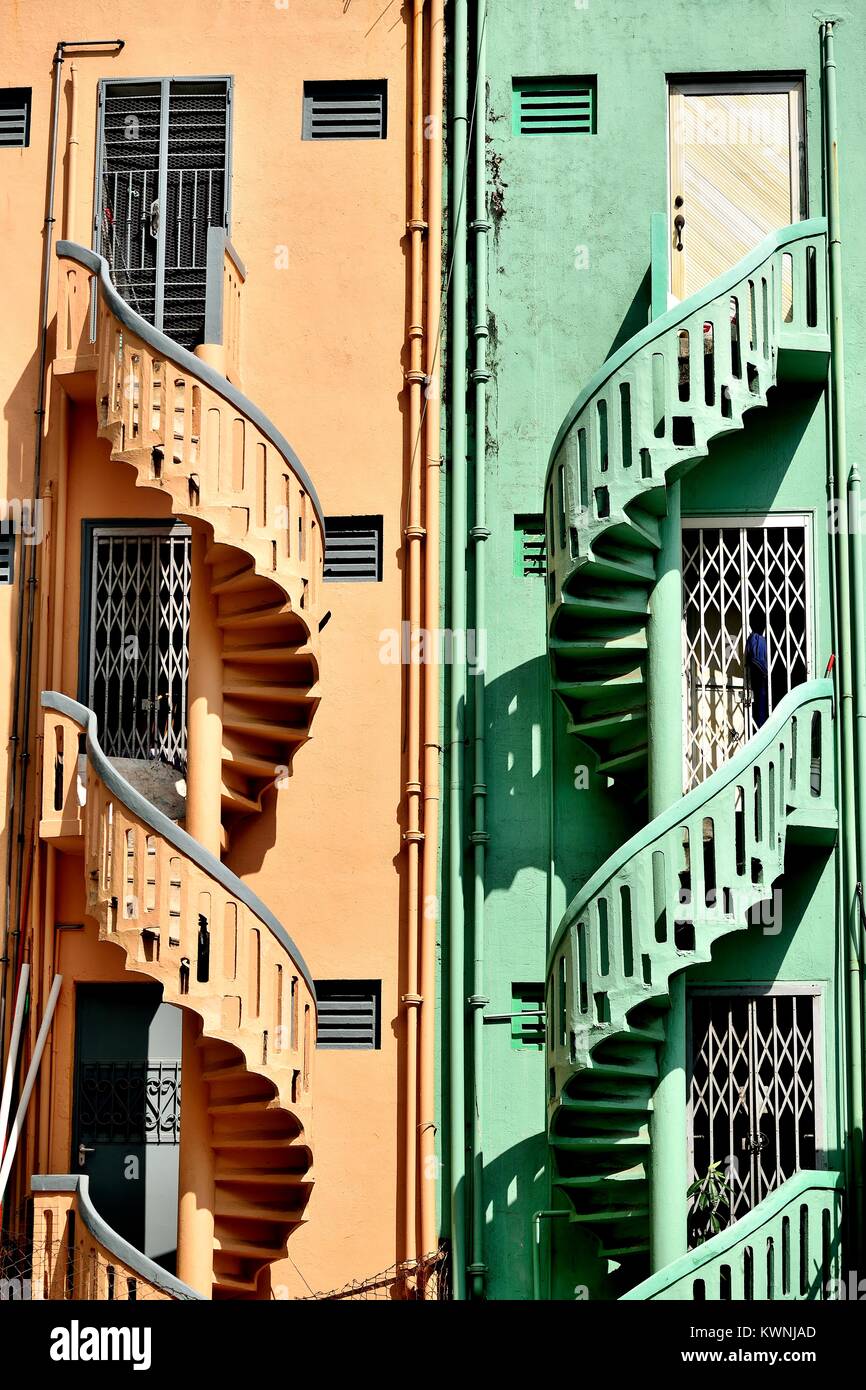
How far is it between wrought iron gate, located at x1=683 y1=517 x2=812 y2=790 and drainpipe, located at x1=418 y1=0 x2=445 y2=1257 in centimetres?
159

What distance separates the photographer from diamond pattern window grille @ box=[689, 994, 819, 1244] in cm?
1588

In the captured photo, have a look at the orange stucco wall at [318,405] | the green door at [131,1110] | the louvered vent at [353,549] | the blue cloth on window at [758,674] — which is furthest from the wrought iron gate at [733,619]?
the green door at [131,1110]

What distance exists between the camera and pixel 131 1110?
1619 centimetres

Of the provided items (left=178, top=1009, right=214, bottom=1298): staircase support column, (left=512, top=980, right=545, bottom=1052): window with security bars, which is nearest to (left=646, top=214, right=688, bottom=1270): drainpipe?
(left=512, top=980, right=545, bottom=1052): window with security bars

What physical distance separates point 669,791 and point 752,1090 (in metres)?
1.88

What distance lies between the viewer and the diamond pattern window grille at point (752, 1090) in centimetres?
1588

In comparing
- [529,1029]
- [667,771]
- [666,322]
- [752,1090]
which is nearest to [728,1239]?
[752,1090]

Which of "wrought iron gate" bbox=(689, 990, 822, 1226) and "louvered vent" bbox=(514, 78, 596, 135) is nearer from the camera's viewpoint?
"wrought iron gate" bbox=(689, 990, 822, 1226)

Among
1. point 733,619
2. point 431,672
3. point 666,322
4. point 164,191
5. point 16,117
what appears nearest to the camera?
point 666,322

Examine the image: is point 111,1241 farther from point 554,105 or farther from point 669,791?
point 554,105

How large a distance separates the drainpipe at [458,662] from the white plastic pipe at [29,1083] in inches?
94.7

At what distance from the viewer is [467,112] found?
1742 cm

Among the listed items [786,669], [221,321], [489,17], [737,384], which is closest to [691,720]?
[786,669]

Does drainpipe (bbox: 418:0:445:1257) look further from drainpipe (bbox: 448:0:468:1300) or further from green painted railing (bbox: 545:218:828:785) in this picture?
green painted railing (bbox: 545:218:828:785)
